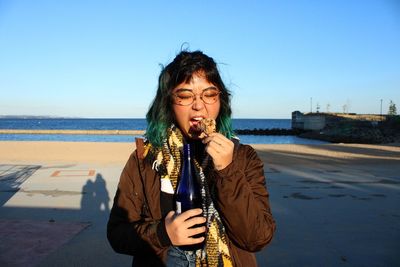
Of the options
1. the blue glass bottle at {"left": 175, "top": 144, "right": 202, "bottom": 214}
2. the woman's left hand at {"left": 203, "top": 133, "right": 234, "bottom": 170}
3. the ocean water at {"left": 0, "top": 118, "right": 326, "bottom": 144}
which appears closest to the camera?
the woman's left hand at {"left": 203, "top": 133, "right": 234, "bottom": 170}

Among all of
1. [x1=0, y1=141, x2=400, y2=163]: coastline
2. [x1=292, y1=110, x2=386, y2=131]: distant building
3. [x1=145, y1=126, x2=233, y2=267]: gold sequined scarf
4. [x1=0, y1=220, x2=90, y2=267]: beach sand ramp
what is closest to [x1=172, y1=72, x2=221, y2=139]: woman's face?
[x1=145, y1=126, x2=233, y2=267]: gold sequined scarf

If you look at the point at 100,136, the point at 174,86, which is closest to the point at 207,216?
the point at 174,86

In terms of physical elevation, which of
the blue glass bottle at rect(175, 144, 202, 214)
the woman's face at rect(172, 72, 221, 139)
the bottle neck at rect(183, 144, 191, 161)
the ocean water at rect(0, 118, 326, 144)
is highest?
the woman's face at rect(172, 72, 221, 139)

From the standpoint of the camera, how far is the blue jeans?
5.73 feet

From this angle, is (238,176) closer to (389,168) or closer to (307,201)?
(307,201)

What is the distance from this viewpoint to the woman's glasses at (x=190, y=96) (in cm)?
186

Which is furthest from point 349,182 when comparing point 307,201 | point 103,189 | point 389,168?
point 103,189

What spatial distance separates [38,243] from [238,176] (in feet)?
14.2

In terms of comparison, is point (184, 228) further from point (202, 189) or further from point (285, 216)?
point (285, 216)

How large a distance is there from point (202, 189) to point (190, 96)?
46 centimetres

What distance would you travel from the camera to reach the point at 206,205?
5.61 ft

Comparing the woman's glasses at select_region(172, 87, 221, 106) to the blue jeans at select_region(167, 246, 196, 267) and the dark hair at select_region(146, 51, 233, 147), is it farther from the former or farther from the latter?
the blue jeans at select_region(167, 246, 196, 267)

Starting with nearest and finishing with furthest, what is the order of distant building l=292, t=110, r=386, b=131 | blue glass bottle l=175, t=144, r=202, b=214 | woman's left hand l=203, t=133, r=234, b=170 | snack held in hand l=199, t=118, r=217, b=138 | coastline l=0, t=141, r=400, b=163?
woman's left hand l=203, t=133, r=234, b=170, snack held in hand l=199, t=118, r=217, b=138, blue glass bottle l=175, t=144, r=202, b=214, coastline l=0, t=141, r=400, b=163, distant building l=292, t=110, r=386, b=131

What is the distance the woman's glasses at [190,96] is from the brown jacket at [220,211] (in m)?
0.28
